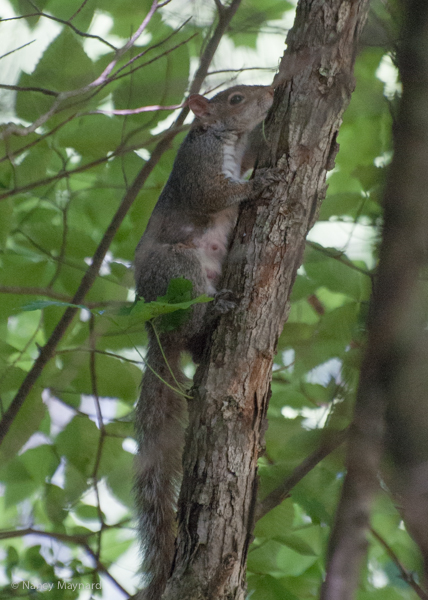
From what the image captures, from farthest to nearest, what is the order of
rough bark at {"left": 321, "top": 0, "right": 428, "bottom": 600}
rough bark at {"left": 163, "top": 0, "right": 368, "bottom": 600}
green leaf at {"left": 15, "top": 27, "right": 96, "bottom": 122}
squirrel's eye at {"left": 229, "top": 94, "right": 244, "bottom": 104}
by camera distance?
squirrel's eye at {"left": 229, "top": 94, "right": 244, "bottom": 104} < green leaf at {"left": 15, "top": 27, "right": 96, "bottom": 122} < rough bark at {"left": 163, "top": 0, "right": 368, "bottom": 600} < rough bark at {"left": 321, "top": 0, "right": 428, "bottom": 600}

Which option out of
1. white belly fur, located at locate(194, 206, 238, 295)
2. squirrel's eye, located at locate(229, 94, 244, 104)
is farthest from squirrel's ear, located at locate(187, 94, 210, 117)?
white belly fur, located at locate(194, 206, 238, 295)

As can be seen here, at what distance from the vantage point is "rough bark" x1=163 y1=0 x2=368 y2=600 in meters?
1.17

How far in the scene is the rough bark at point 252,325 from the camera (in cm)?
117

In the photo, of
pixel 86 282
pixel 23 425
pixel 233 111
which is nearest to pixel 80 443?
pixel 23 425

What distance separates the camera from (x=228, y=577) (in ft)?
3.80

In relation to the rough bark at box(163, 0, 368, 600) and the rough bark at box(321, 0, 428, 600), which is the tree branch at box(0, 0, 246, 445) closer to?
the rough bark at box(163, 0, 368, 600)

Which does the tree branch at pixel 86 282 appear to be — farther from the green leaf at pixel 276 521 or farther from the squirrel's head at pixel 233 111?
the green leaf at pixel 276 521

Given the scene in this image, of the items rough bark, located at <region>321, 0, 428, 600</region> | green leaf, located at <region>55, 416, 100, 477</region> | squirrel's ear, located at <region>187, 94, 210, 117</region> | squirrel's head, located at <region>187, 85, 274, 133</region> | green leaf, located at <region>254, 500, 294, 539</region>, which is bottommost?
rough bark, located at <region>321, 0, 428, 600</region>

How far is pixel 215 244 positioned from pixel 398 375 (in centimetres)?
156

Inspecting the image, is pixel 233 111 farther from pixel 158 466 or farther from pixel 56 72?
pixel 158 466

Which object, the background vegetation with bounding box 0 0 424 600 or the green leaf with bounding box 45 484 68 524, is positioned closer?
the background vegetation with bounding box 0 0 424 600

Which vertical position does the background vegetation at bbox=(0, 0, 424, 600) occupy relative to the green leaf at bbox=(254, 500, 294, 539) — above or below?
above

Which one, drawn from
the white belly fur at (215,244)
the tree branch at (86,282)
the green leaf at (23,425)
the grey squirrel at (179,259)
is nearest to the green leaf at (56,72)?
the grey squirrel at (179,259)

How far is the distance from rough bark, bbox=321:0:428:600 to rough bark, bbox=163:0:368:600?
62 centimetres
